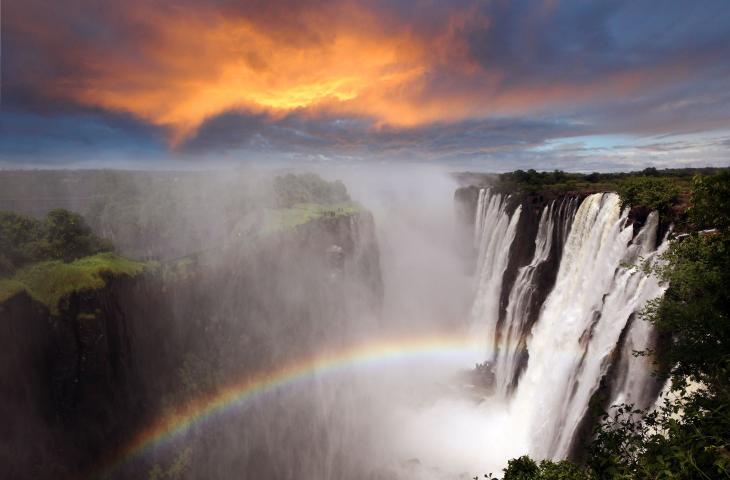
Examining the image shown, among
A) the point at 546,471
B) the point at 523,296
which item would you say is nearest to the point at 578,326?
the point at 523,296

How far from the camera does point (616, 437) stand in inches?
340

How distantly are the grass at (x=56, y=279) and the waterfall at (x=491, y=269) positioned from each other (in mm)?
34230

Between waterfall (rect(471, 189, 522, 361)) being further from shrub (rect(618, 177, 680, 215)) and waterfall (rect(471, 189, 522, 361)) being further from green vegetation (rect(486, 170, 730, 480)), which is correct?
green vegetation (rect(486, 170, 730, 480))

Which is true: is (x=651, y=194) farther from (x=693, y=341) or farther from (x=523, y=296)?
(x=523, y=296)

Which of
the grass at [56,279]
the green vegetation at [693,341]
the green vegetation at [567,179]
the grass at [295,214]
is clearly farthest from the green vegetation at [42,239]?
the green vegetation at [567,179]

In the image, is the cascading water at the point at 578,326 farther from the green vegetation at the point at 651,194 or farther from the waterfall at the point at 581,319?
the green vegetation at the point at 651,194

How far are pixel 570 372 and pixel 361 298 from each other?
107 ft

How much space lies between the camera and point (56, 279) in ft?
66.3

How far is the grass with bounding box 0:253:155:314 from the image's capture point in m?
19.2

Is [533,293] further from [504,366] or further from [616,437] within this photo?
[616,437]

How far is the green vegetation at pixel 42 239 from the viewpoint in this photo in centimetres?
2108

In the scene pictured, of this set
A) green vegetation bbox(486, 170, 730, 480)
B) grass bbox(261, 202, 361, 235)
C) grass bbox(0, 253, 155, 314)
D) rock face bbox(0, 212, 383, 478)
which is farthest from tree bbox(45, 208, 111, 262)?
green vegetation bbox(486, 170, 730, 480)

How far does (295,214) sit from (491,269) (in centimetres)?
2442

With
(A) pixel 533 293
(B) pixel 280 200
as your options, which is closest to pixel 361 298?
(B) pixel 280 200
